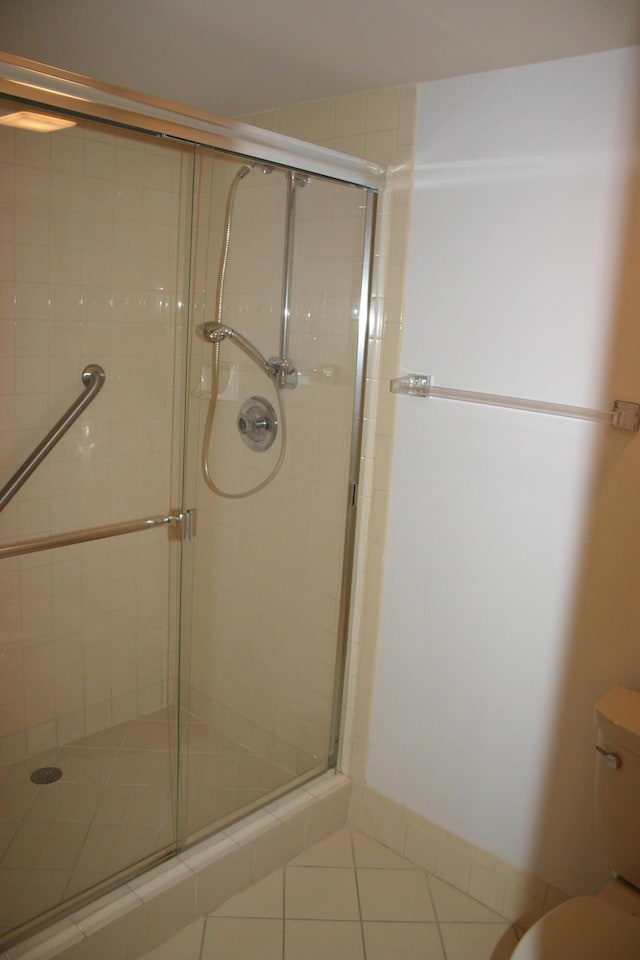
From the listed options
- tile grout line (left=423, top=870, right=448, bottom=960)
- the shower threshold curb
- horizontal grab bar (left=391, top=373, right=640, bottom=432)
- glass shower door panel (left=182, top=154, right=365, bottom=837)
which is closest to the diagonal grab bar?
glass shower door panel (left=182, top=154, right=365, bottom=837)

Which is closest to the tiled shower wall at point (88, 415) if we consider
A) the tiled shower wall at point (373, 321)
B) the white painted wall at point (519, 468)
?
the tiled shower wall at point (373, 321)

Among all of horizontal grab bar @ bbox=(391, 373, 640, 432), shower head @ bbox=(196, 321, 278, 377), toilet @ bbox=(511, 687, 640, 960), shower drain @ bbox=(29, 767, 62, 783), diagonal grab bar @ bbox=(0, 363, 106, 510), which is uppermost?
shower head @ bbox=(196, 321, 278, 377)

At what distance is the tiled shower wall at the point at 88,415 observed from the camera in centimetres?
198

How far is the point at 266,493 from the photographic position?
2.19 metres

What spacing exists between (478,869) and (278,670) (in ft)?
2.53

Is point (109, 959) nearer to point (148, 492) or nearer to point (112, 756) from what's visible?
point (112, 756)

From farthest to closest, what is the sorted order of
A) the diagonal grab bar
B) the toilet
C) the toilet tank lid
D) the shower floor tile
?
the diagonal grab bar
the shower floor tile
the toilet tank lid
the toilet

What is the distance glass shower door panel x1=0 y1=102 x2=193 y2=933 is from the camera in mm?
1885

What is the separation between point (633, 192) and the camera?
1582 mm

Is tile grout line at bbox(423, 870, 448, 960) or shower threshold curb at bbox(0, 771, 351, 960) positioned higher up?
shower threshold curb at bbox(0, 771, 351, 960)

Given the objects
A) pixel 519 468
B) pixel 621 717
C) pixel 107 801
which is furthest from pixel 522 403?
pixel 107 801

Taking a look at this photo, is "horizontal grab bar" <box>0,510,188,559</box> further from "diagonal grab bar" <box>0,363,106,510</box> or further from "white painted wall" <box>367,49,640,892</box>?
"white painted wall" <box>367,49,640,892</box>

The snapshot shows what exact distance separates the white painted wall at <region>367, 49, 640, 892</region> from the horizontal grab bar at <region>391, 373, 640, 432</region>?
0.02 m

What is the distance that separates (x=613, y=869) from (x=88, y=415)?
179cm
